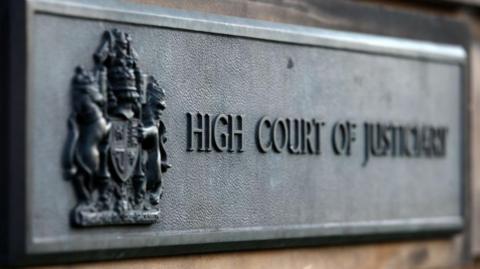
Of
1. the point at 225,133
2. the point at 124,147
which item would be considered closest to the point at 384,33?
the point at 225,133

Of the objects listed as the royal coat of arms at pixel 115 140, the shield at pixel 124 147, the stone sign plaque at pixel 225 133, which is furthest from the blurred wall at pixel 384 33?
the shield at pixel 124 147

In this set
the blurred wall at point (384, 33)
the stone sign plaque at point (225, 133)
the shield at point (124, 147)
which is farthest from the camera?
the blurred wall at point (384, 33)

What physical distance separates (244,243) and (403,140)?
1.97 m

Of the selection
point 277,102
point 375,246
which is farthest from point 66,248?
point 375,246

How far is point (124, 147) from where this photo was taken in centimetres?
619

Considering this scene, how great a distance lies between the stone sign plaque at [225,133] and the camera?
5.86 m

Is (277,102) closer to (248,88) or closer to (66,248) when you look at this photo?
(248,88)

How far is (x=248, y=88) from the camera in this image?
7.11 meters

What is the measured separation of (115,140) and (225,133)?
3.02 ft

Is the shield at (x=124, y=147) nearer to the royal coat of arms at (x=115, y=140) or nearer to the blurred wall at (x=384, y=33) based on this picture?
the royal coat of arms at (x=115, y=140)

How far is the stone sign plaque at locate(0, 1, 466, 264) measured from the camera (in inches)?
231

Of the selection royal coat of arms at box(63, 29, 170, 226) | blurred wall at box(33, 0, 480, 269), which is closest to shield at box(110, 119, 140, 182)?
royal coat of arms at box(63, 29, 170, 226)

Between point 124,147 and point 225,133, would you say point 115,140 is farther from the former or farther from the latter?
point 225,133

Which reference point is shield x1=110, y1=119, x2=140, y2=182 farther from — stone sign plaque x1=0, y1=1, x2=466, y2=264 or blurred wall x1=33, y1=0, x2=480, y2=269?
blurred wall x1=33, y1=0, x2=480, y2=269
